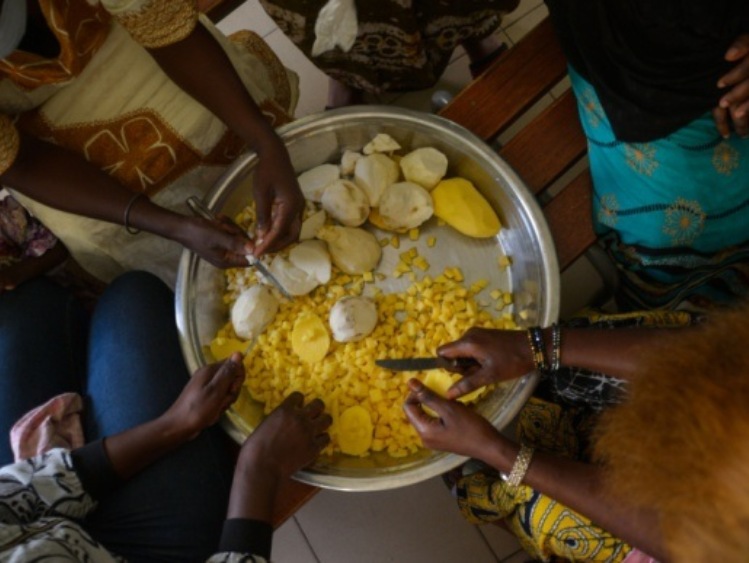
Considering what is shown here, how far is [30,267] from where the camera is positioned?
1.22m

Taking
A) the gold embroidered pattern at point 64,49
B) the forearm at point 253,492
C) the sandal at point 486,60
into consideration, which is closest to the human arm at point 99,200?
the gold embroidered pattern at point 64,49

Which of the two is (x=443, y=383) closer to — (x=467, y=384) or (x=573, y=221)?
(x=467, y=384)

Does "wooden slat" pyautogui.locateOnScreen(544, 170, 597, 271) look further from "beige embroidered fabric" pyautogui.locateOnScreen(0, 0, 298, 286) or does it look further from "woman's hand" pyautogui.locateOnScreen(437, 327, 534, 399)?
"beige embroidered fabric" pyautogui.locateOnScreen(0, 0, 298, 286)

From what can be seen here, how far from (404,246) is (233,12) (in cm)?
118

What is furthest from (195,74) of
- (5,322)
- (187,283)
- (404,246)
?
(5,322)

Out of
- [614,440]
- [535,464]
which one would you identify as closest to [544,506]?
[535,464]

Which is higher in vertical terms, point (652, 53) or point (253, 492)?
point (652, 53)

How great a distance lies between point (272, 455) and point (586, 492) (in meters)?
0.44

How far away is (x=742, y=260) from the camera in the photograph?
41.8 inches

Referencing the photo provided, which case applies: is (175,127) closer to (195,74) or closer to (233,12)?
(195,74)

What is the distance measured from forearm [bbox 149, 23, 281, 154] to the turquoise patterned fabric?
55 centimetres

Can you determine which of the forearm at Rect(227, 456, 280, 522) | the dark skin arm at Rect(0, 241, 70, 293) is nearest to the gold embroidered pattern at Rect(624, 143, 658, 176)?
the forearm at Rect(227, 456, 280, 522)

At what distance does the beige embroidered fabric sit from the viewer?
0.91 meters

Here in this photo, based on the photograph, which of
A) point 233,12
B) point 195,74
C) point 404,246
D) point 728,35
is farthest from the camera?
point 233,12
